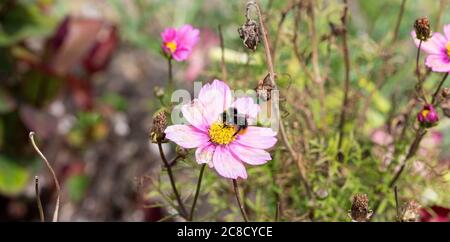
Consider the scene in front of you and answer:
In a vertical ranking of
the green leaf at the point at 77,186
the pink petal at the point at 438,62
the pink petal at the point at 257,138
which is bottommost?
the green leaf at the point at 77,186

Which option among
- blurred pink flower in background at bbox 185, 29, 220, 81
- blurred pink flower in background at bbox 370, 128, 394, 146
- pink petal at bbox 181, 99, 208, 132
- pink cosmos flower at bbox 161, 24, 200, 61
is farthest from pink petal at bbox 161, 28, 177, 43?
blurred pink flower in background at bbox 185, 29, 220, 81

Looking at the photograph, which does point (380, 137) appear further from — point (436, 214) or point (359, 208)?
point (359, 208)

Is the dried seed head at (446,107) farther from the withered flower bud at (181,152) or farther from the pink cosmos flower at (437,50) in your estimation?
the withered flower bud at (181,152)

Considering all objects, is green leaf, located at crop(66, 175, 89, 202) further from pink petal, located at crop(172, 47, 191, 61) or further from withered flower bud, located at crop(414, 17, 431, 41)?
withered flower bud, located at crop(414, 17, 431, 41)

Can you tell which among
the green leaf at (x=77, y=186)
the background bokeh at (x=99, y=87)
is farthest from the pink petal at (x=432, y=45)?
the green leaf at (x=77, y=186)

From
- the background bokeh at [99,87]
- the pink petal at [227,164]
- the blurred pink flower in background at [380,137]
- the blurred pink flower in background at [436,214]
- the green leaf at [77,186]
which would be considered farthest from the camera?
the green leaf at [77,186]

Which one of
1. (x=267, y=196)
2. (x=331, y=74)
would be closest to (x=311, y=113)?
(x=267, y=196)

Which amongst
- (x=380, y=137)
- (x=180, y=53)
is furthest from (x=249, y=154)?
(x=380, y=137)

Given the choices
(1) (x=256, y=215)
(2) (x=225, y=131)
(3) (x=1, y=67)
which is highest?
(3) (x=1, y=67)
